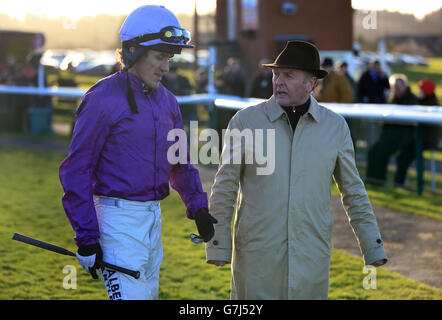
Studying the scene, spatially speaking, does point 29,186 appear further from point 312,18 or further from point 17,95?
point 312,18

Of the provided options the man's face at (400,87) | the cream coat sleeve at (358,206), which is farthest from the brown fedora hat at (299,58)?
the man's face at (400,87)

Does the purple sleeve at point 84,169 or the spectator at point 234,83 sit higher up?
the purple sleeve at point 84,169

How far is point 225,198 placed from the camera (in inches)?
142

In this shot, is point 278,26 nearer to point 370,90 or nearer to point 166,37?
point 370,90

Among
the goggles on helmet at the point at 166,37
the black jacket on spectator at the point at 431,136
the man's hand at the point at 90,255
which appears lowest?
the black jacket on spectator at the point at 431,136

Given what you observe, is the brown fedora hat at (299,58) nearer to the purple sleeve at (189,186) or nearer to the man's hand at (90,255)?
the purple sleeve at (189,186)

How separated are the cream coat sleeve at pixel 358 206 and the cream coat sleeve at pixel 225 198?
53 centimetres

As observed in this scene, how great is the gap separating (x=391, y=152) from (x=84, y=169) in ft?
26.6

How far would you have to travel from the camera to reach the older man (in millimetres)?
3480

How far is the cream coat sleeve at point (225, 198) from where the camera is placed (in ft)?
11.6

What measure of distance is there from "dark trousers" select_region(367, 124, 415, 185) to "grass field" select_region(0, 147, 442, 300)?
319 centimetres

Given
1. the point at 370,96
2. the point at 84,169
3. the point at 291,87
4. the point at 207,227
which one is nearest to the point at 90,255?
the point at 84,169

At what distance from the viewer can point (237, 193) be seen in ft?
12.2

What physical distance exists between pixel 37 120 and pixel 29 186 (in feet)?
22.7
